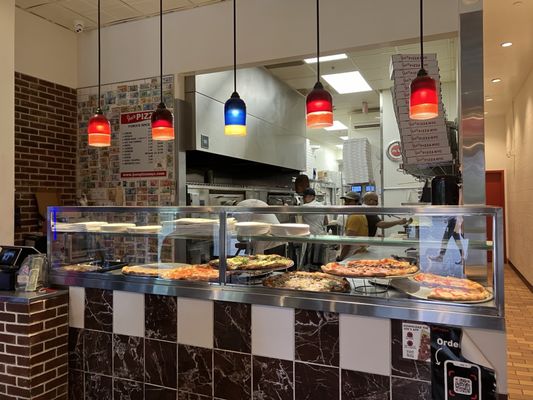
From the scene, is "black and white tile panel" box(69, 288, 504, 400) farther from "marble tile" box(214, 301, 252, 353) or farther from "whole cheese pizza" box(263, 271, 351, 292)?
"whole cheese pizza" box(263, 271, 351, 292)

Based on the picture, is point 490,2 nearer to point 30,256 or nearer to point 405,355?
point 405,355

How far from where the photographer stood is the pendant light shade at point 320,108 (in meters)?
2.63

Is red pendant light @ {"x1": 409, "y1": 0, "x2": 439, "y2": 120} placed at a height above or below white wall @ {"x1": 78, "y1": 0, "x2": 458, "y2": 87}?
below

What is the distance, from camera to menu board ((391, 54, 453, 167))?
11.1 feet

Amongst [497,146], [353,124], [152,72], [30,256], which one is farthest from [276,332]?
[497,146]

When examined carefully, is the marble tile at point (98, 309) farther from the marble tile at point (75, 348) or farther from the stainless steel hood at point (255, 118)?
the stainless steel hood at point (255, 118)

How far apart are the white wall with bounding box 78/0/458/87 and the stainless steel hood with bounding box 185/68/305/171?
0.44 meters

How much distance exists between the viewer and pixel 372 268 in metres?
2.25

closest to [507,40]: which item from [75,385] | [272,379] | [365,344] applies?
[365,344]

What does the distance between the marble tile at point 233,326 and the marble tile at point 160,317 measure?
28 centimetres

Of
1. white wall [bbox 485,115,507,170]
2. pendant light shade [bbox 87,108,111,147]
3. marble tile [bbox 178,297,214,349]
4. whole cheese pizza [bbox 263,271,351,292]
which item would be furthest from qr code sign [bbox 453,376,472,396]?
white wall [bbox 485,115,507,170]

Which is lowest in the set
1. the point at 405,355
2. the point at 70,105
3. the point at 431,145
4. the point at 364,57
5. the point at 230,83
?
the point at 405,355

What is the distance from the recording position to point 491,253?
5.92 feet

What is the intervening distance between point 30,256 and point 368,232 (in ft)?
9.02
